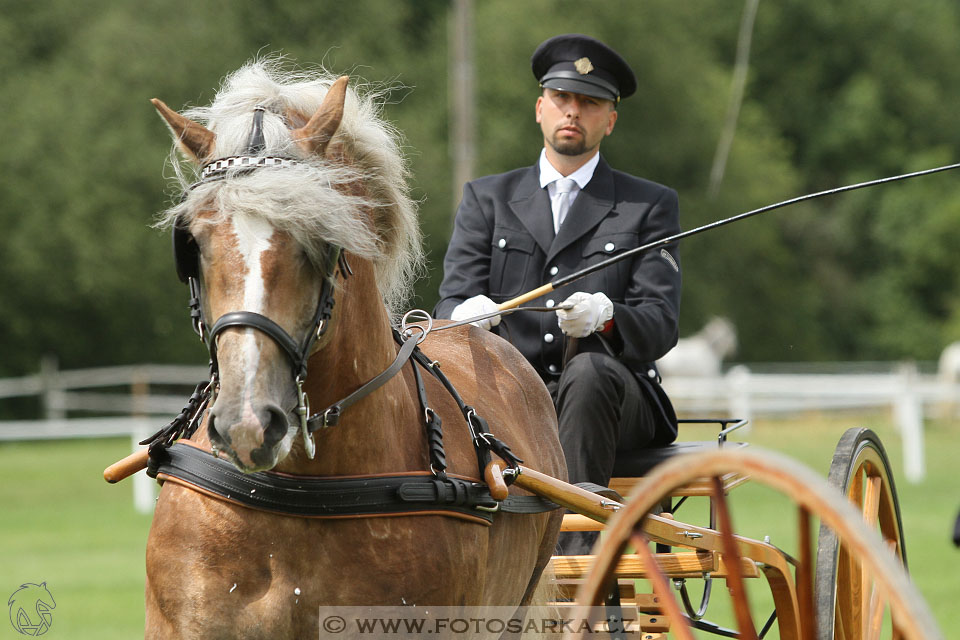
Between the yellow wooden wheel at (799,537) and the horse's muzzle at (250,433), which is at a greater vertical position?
the horse's muzzle at (250,433)

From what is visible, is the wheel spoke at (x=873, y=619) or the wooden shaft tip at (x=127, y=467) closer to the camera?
the wooden shaft tip at (x=127, y=467)

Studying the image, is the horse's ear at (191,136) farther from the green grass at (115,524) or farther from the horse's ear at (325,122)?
the green grass at (115,524)

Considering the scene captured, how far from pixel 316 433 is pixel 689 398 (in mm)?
18125

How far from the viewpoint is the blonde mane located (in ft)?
8.78

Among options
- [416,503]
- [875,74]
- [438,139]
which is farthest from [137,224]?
[416,503]

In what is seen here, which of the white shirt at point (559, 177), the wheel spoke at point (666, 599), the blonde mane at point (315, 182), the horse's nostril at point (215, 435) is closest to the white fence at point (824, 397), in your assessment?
the white shirt at point (559, 177)

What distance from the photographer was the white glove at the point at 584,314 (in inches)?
160

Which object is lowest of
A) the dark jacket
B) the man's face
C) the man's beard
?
the dark jacket

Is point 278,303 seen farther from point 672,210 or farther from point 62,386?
point 62,386

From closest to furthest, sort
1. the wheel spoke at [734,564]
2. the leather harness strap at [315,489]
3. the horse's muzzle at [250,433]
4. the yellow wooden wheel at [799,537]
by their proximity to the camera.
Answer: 1. the yellow wooden wheel at [799,537]
2. the wheel spoke at [734,564]
3. the horse's muzzle at [250,433]
4. the leather harness strap at [315,489]

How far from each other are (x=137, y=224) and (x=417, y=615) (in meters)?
27.6

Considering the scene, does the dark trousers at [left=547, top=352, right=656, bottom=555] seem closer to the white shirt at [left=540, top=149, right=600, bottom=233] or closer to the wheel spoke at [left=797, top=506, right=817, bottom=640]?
the white shirt at [left=540, top=149, right=600, bottom=233]

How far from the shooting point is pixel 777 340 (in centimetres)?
3762

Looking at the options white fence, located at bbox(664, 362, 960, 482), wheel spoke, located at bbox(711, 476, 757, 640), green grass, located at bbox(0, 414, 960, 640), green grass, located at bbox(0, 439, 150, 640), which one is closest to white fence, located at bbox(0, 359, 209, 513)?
green grass, located at bbox(0, 414, 960, 640)
